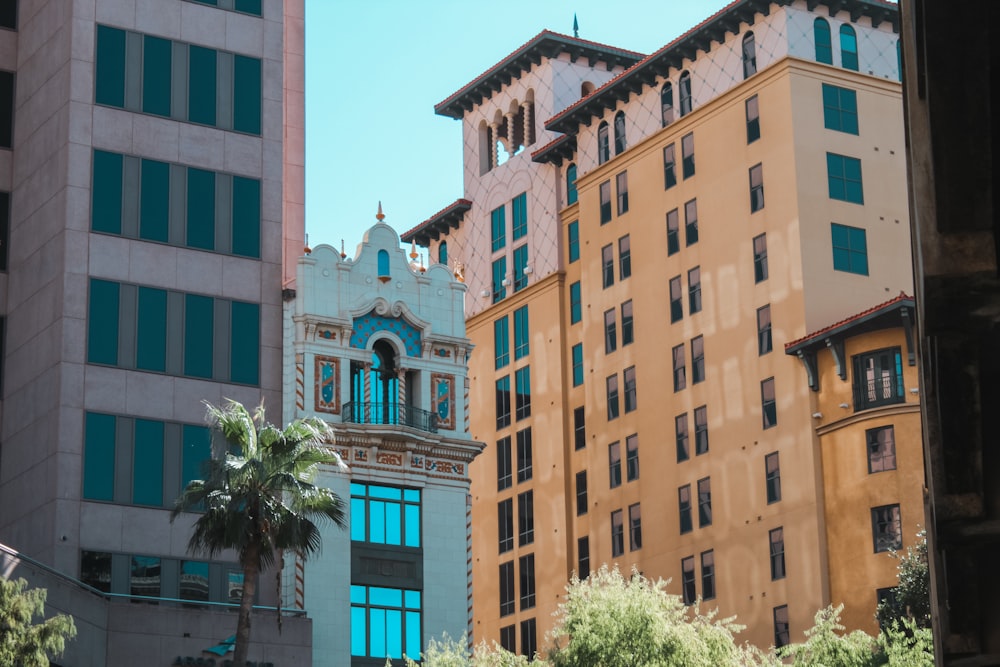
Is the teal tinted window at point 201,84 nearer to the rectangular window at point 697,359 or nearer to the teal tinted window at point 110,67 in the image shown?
the teal tinted window at point 110,67

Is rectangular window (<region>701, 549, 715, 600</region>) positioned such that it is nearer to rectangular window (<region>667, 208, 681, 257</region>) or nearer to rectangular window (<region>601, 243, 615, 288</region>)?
rectangular window (<region>667, 208, 681, 257</region>)

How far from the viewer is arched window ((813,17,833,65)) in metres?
88.6

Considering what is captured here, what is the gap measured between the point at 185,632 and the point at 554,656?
12084 millimetres

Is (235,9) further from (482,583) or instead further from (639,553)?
(482,583)

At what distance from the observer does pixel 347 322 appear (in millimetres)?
64875

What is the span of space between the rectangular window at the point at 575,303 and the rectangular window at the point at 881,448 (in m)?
26.7

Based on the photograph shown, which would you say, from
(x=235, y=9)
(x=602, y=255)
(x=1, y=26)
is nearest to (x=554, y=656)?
(x=235, y=9)

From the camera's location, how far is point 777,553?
3199 inches

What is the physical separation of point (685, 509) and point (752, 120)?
1875 cm

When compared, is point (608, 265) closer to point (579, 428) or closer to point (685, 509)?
point (579, 428)

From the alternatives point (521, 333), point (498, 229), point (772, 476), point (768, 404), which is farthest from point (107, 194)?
point (498, 229)

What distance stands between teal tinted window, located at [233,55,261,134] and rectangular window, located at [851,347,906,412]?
28697 millimetres

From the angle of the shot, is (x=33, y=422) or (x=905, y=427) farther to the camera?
(x=905, y=427)

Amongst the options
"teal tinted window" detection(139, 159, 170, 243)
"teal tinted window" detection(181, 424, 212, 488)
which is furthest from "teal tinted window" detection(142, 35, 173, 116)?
"teal tinted window" detection(181, 424, 212, 488)
